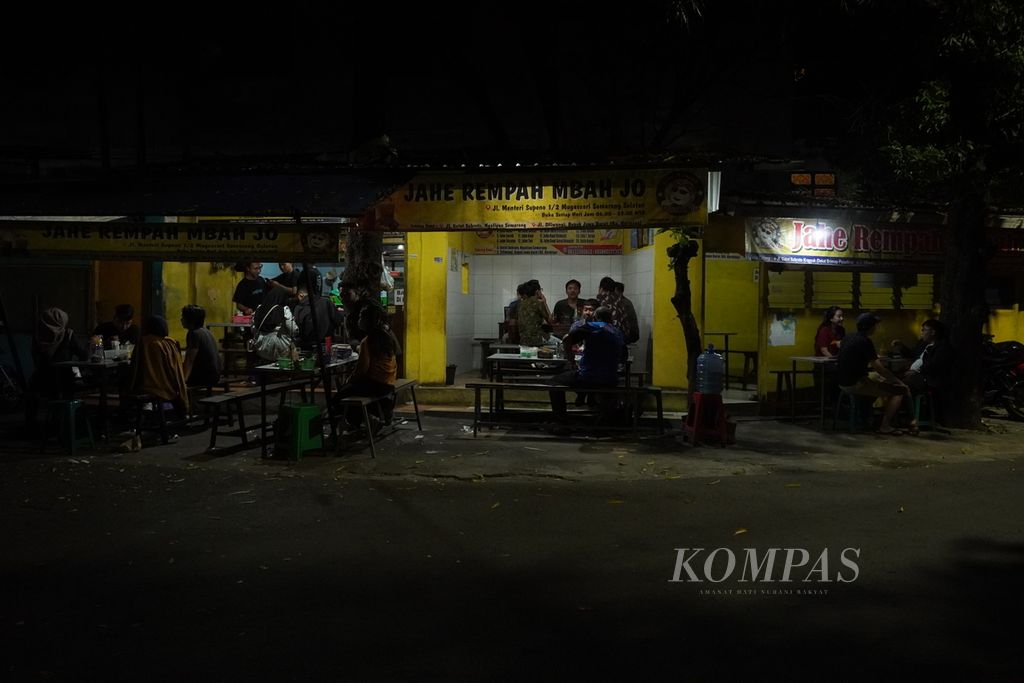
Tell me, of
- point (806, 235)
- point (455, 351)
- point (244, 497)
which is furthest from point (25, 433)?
point (806, 235)

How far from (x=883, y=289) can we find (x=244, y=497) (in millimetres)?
10865

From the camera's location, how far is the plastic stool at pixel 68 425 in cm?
933


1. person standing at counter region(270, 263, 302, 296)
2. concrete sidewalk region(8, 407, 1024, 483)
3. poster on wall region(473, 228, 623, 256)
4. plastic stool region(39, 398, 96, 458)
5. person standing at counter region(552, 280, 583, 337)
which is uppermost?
poster on wall region(473, 228, 623, 256)

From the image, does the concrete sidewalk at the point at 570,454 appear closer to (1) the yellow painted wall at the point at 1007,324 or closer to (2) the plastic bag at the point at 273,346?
(2) the plastic bag at the point at 273,346

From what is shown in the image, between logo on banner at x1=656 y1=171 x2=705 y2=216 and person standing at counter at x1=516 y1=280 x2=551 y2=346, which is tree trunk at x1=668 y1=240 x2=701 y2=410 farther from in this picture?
person standing at counter at x1=516 y1=280 x2=551 y2=346

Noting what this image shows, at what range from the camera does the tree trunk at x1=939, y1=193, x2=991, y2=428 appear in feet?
37.3

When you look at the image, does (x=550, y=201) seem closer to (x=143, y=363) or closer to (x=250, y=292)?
(x=143, y=363)

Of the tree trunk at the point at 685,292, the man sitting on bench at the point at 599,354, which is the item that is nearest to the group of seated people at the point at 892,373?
the tree trunk at the point at 685,292

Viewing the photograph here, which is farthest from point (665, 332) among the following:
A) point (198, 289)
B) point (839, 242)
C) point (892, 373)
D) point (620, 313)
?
point (198, 289)

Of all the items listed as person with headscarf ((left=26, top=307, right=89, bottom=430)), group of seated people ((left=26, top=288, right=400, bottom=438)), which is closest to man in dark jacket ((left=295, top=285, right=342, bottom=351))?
group of seated people ((left=26, top=288, right=400, bottom=438))

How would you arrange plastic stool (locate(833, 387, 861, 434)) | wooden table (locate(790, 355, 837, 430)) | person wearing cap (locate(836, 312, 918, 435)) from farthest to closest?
wooden table (locate(790, 355, 837, 430))
plastic stool (locate(833, 387, 861, 434))
person wearing cap (locate(836, 312, 918, 435))

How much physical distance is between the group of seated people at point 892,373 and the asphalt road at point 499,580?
283 cm

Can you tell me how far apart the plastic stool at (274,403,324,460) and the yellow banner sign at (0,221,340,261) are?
2163 millimetres

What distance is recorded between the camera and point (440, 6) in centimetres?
1748
